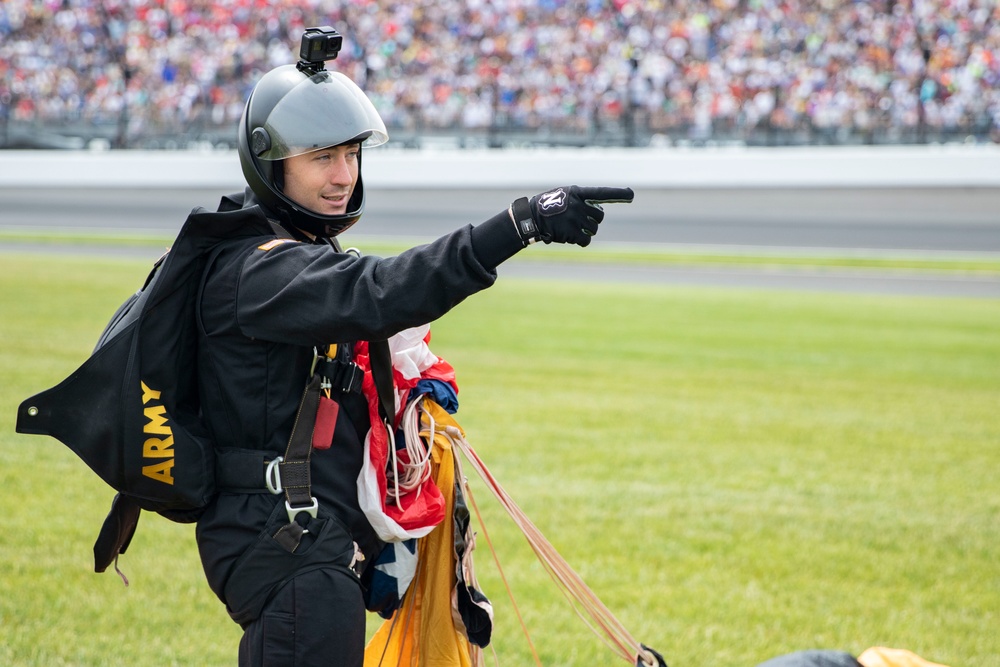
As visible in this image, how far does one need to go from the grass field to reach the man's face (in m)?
2.06

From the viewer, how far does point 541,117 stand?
85.2 feet

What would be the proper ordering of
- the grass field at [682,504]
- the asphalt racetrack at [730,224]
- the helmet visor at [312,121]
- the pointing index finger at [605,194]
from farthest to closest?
the asphalt racetrack at [730,224]
the grass field at [682,504]
the helmet visor at [312,121]
the pointing index finger at [605,194]

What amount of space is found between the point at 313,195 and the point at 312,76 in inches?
11.9

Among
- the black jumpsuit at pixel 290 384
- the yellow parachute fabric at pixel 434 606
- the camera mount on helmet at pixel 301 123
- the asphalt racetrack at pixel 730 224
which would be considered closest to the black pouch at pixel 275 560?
the black jumpsuit at pixel 290 384

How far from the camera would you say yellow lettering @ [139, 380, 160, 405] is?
2.41 m

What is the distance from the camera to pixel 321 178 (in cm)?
264

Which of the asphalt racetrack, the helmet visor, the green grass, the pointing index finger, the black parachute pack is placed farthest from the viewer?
the green grass

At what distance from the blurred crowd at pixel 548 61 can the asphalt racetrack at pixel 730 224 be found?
1603 millimetres

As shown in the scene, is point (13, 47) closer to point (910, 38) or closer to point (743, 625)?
point (910, 38)

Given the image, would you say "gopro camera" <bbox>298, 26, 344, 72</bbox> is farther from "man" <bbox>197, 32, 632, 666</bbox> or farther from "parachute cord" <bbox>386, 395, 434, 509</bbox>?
"parachute cord" <bbox>386, 395, 434, 509</bbox>

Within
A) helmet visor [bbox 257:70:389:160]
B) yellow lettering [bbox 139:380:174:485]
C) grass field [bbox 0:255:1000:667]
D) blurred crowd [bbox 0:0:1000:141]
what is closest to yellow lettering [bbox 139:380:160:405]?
yellow lettering [bbox 139:380:174:485]

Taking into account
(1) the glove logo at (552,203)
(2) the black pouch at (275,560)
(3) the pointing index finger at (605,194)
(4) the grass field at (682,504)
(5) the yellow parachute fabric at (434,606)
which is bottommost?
(4) the grass field at (682,504)

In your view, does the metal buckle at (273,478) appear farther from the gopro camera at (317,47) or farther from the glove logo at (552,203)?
the gopro camera at (317,47)

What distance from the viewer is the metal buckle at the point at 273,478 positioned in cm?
246
